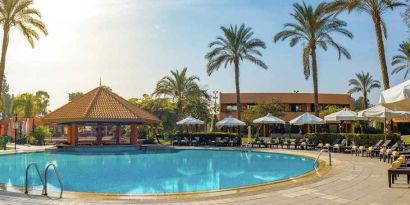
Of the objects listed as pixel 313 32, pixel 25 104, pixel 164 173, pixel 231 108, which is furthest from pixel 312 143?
pixel 25 104

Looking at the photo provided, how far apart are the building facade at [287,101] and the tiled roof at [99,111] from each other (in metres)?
26.8

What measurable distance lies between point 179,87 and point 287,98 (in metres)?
19.4

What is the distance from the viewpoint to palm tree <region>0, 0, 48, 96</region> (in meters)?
26.9

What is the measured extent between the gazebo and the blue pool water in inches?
224

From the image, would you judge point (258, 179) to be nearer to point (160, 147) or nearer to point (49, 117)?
point (160, 147)

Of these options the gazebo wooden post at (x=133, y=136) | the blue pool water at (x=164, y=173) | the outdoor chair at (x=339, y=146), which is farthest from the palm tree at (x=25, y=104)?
the outdoor chair at (x=339, y=146)

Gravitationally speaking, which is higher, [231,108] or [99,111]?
[231,108]

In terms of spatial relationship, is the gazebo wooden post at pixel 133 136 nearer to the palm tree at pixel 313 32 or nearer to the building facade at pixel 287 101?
the palm tree at pixel 313 32

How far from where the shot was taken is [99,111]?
3219cm

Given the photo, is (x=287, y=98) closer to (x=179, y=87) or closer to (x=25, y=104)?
(x=179, y=87)

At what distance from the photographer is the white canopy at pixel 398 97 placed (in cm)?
784

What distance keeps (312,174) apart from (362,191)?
12.1 feet

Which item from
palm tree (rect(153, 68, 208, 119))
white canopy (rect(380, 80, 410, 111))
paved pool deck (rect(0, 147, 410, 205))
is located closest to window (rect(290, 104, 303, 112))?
palm tree (rect(153, 68, 208, 119))

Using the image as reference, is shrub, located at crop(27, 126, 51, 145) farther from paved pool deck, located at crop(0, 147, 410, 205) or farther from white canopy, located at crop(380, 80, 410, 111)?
white canopy, located at crop(380, 80, 410, 111)
